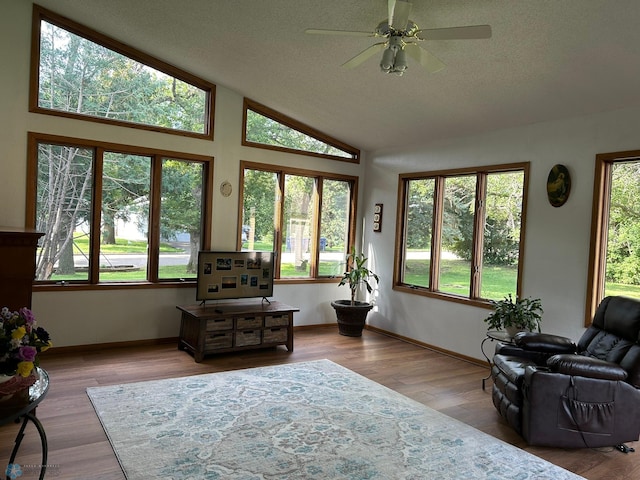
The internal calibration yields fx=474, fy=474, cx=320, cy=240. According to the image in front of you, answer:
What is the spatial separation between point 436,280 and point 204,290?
2919 millimetres

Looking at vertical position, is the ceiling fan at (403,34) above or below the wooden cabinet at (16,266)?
above

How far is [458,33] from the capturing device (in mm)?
2957

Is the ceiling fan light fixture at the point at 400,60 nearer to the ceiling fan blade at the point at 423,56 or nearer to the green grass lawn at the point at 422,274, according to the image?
the ceiling fan blade at the point at 423,56

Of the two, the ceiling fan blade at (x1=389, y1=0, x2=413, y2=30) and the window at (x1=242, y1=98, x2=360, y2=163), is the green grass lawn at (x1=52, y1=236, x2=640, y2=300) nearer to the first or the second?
the window at (x1=242, y1=98, x2=360, y2=163)

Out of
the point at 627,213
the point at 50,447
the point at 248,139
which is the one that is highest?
the point at 248,139

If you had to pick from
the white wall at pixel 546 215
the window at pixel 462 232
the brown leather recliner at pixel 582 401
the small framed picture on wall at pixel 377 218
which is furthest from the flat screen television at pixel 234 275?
the brown leather recliner at pixel 582 401

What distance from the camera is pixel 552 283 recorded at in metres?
4.73

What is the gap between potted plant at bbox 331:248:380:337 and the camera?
645cm

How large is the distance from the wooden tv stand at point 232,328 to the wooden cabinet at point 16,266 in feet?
6.26

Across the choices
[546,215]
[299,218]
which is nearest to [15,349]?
[546,215]

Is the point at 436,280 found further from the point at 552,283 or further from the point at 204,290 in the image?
the point at 204,290

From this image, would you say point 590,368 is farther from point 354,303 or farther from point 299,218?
point 299,218

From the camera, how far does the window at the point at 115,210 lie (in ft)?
16.7

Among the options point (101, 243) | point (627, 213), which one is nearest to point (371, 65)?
point (627, 213)
